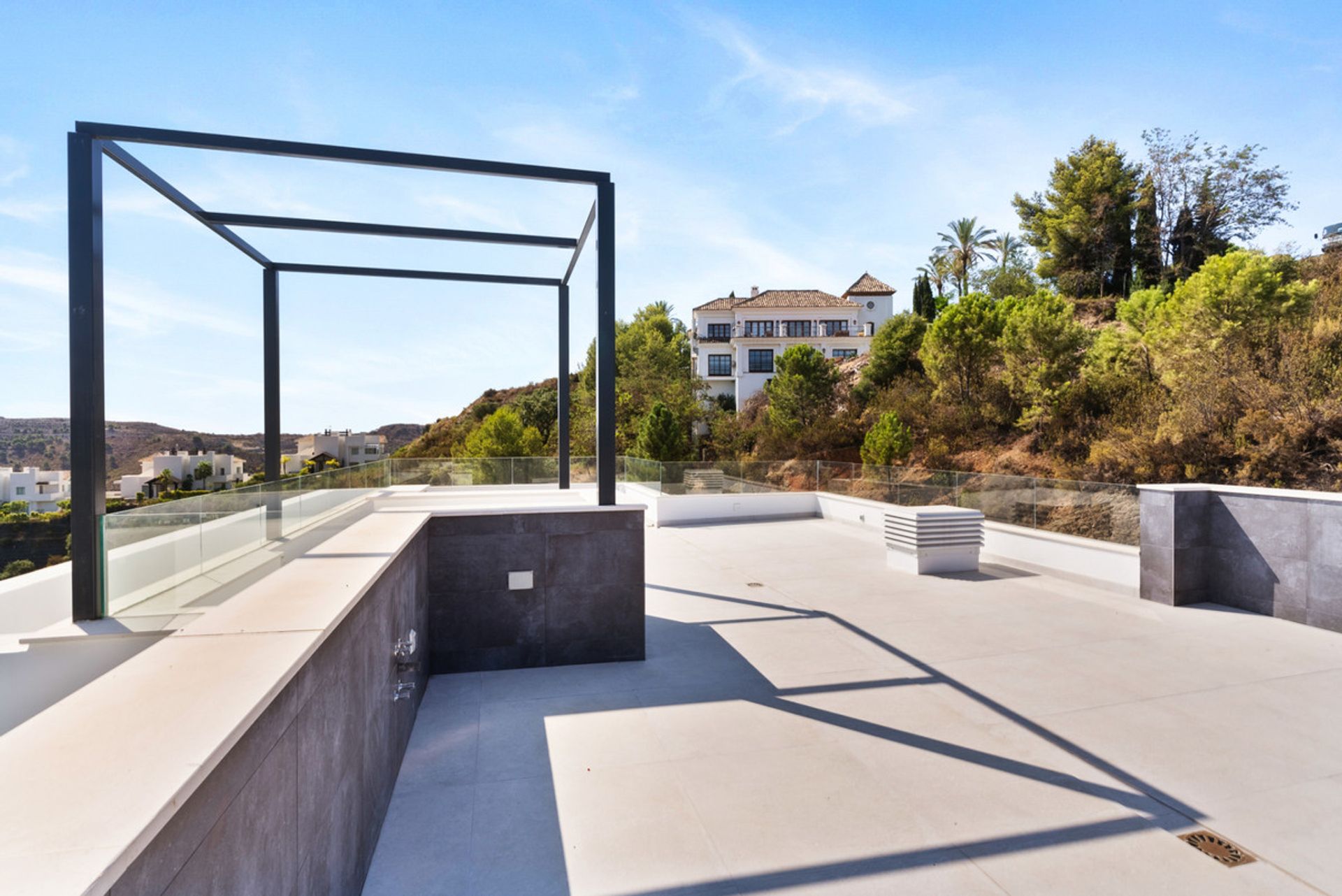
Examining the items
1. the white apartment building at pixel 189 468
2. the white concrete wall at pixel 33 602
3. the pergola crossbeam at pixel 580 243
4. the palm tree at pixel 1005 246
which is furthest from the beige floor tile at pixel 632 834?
the palm tree at pixel 1005 246

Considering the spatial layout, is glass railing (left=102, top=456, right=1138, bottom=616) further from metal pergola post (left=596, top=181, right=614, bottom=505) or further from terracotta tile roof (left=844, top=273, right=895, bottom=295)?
terracotta tile roof (left=844, top=273, right=895, bottom=295)

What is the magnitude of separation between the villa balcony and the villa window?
121 feet

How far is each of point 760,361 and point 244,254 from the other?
127 feet

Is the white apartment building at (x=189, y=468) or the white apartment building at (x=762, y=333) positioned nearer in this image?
the white apartment building at (x=189, y=468)

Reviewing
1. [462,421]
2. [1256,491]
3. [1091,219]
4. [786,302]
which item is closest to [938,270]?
[786,302]

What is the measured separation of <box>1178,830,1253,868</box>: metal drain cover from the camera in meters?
2.73

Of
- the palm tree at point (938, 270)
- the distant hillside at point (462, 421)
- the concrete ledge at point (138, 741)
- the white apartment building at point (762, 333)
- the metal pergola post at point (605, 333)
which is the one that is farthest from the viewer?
the distant hillside at point (462, 421)

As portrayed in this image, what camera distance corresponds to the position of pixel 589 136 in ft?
29.0

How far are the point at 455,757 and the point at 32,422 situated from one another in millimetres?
38111

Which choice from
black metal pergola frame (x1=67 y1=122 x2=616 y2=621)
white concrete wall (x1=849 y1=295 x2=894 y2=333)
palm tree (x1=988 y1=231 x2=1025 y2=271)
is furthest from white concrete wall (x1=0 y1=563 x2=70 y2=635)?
palm tree (x1=988 y1=231 x2=1025 y2=271)

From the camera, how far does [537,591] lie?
202 inches

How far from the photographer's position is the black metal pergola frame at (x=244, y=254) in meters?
3.49

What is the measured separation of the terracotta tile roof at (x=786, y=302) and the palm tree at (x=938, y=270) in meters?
6.25

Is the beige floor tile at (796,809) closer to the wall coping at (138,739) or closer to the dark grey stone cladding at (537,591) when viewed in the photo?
the dark grey stone cladding at (537,591)
